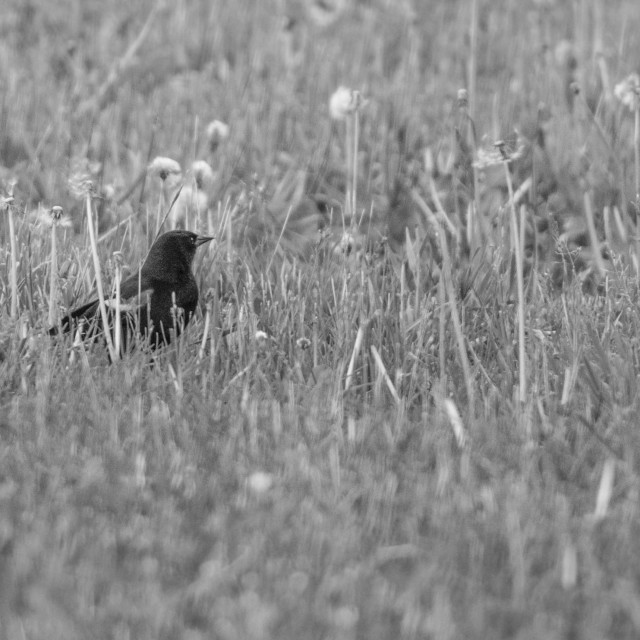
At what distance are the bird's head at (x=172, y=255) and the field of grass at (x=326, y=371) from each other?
157mm

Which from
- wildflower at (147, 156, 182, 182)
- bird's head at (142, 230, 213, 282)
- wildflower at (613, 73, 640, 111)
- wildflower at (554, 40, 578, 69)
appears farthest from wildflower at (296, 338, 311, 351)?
wildflower at (554, 40, 578, 69)

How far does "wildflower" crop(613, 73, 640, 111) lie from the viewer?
450 centimetres

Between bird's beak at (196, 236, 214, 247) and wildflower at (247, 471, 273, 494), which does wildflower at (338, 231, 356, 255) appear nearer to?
bird's beak at (196, 236, 214, 247)

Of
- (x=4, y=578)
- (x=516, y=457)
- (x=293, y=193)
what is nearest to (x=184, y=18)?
(x=293, y=193)

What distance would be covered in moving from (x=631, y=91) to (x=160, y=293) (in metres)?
2.08

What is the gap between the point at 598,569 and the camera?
2.28 m

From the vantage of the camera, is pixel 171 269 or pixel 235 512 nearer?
pixel 235 512

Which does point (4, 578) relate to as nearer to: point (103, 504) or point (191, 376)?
point (103, 504)

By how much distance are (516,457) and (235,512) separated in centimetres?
72

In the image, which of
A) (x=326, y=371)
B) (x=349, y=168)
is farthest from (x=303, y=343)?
(x=349, y=168)

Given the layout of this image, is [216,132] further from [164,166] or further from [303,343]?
[303,343]

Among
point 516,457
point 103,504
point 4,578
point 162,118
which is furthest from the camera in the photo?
→ point 162,118

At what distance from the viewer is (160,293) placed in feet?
12.7

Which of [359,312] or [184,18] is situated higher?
[184,18]
